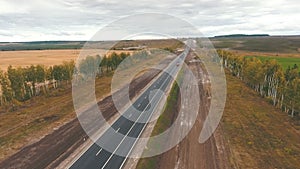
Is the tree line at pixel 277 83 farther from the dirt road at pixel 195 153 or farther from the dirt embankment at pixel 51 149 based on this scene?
the dirt embankment at pixel 51 149

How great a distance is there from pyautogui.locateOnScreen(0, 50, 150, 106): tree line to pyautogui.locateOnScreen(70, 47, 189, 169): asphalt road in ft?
81.0

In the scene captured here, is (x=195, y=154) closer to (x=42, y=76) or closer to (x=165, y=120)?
(x=165, y=120)

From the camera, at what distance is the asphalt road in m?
32.8

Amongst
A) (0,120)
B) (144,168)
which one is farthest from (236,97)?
(0,120)

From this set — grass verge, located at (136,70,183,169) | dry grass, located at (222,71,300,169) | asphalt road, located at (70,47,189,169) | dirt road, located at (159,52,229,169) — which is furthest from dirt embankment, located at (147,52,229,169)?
asphalt road, located at (70,47,189,169)

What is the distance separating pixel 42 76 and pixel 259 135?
5304 cm

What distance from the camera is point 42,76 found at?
238 feet

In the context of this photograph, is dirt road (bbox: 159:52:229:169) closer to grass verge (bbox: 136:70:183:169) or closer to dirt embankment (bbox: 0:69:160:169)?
grass verge (bbox: 136:70:183:169)

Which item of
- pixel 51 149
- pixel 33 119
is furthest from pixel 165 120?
pixel 33 119

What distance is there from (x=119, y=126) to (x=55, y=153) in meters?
12.5

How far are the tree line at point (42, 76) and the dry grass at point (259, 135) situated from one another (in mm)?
42849

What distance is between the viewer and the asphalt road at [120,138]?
108 feet

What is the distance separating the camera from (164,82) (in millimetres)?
90188

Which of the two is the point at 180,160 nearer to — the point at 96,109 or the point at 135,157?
the point at 135,157
